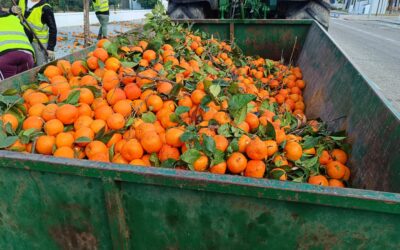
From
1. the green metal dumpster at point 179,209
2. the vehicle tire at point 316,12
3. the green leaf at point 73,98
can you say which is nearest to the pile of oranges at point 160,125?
the green leaf at point 73,98

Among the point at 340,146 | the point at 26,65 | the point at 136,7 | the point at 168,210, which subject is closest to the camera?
the point at 168,210

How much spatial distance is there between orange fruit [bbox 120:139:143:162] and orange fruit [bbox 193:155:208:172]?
35 centimetres

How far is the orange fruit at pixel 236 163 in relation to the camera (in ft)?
5.38

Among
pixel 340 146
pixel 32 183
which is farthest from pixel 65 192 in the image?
pixel 340 146

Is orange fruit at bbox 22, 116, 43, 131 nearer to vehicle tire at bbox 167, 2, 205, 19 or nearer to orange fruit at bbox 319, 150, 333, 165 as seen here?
orange fruit at bbox 319, 150, 333, 165

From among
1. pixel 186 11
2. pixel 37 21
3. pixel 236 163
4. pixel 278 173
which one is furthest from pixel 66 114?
pixel 186 11

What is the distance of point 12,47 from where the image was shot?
4.14m

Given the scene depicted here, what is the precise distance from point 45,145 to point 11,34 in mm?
3169

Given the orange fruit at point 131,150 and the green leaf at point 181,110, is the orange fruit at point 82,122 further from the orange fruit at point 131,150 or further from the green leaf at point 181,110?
the green leaf at point 181,110

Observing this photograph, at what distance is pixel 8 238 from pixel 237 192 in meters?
1.28

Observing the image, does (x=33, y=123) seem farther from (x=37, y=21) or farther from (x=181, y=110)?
(x=37, y=21)

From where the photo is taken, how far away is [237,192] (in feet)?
3.93

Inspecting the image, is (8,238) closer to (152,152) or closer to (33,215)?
(33,215)

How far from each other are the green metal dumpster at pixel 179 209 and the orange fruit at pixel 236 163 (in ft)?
1.34
